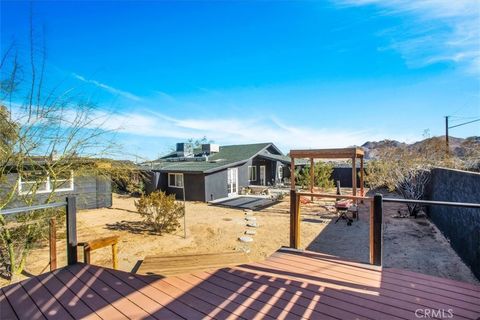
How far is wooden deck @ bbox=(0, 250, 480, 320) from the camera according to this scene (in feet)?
7.66

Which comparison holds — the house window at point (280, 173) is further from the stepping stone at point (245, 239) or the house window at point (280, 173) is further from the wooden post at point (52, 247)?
the wooden post at point (52, 247)

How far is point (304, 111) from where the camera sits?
67.4 ft

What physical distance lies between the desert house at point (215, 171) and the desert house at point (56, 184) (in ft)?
9.22

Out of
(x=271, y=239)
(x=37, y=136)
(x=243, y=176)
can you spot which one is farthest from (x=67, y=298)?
(x=243, y=176)

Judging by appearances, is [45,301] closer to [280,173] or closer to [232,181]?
[232,181]

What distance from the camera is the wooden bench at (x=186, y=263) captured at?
4.66 m

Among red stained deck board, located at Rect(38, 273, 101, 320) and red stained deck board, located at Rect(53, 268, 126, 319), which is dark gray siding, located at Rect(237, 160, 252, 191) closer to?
red stained deck board, located at Rect(53, 268, 126, 319)

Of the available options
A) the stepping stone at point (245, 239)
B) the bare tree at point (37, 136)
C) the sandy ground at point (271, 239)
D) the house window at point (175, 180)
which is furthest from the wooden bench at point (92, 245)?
the house window at point (175, 180)

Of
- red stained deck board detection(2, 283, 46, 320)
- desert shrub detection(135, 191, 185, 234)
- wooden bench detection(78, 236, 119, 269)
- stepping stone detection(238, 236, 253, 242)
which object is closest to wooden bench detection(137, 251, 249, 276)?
wooden bench detection(78, 236, 119, 269)

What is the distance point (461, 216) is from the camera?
222 inches

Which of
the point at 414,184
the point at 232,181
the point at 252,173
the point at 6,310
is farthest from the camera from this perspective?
the point at 252,173

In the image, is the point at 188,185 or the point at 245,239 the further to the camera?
the point at 188,185

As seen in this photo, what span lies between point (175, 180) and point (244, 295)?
1455 centimetres

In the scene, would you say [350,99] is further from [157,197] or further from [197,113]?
[157,197]
